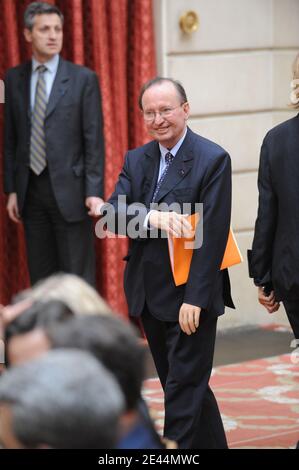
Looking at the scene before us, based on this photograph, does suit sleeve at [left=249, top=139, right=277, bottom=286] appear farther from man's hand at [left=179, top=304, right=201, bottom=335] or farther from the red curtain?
the red curtain

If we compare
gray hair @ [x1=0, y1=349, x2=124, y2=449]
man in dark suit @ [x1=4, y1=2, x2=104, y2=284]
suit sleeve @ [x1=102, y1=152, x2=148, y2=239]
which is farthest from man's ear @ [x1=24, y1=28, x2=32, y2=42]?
gray hair @ [x1=0, y1=349, x2=124, y2=449]

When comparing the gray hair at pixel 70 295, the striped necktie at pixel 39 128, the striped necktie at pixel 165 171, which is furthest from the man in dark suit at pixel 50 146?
the gray hair at pixel 70 295

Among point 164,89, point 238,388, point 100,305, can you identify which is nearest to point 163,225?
point 164,89

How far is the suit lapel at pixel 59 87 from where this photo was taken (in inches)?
230

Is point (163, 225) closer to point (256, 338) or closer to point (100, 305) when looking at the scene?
point (100, 305)

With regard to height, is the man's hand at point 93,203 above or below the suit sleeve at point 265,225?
below

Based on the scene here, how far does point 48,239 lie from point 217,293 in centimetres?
216

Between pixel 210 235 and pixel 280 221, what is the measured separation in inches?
12.1

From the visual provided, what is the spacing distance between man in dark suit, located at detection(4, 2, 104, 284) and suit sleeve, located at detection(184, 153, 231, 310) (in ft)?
6.31

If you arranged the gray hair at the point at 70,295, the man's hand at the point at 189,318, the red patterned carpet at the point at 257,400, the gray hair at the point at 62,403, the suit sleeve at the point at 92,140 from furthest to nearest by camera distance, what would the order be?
the suit sleeve at the point at 92,140 → the red patterned carpet at the point at 257,400 → the man's hand at the point at 189,318 → the gray hair at the point at 70,295 → the gray hair at the point at 62,403

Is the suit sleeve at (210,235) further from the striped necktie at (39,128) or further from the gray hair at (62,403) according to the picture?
the gray hair at (62,403)

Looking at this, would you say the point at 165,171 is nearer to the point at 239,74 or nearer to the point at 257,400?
the point at 257,400

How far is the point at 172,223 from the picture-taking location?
12.5 feet

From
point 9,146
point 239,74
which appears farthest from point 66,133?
point 239,74
